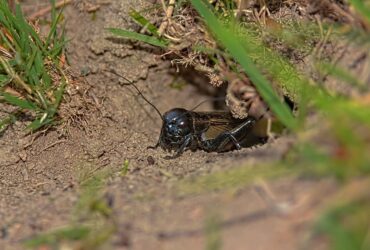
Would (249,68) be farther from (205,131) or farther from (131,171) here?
(205,131)

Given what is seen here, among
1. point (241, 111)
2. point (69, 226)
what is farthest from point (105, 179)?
point (241, 111)

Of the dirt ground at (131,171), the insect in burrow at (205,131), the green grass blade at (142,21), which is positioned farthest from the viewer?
the insect in burrow at (205,131)

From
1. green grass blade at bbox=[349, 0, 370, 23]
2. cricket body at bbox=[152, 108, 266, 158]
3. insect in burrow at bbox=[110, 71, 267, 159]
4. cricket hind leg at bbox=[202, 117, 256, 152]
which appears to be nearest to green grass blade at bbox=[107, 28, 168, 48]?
insect in burrow at bbox=[110, 71, 267, 159]

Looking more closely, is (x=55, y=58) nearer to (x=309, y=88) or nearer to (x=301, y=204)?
(x=309, y=88)

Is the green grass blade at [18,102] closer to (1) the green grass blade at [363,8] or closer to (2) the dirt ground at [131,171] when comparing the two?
(2) the dirt ground at [131,171]

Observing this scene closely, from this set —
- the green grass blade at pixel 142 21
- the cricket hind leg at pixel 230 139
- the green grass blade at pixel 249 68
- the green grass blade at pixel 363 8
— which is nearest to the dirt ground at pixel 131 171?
the green grass blade at pixel 249 68

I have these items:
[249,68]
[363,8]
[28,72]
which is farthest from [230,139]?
[363,8]

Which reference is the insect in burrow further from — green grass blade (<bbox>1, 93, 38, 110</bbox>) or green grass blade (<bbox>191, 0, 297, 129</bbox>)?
green grass blade (<bbox>191, 0, 297, 129</bbox>)
